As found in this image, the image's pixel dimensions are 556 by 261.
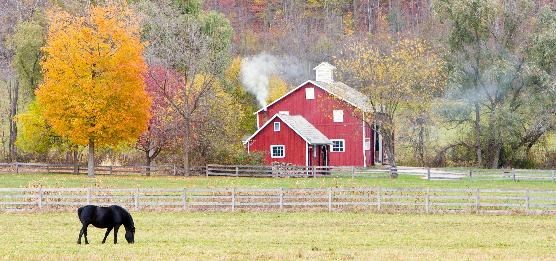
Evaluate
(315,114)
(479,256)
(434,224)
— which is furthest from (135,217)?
(315,114)

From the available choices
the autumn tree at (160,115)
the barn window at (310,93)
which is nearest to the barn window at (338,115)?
the barn window at (310,93)

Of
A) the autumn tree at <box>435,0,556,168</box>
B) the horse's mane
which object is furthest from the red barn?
the horse's mane

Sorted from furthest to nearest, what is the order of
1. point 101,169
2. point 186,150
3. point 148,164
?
point 148,164, point 101,169, point 186,150

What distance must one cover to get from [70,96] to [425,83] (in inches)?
910

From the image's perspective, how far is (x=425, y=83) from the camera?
63.6 m

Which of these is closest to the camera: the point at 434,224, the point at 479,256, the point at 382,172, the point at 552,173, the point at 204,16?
the point at 479,256

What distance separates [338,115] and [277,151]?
21.3 feet

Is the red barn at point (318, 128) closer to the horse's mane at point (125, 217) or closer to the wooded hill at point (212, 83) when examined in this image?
the wooded hill at point (212, 83)

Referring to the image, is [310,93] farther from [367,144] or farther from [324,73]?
[367,144]

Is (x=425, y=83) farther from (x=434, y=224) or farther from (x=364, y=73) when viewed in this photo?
(x=434, y=224)

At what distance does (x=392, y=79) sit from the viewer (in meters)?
62.7

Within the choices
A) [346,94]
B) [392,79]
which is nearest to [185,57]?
[346,94]

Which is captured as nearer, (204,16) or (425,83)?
(425,83)

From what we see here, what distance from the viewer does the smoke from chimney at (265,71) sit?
3413 inches
